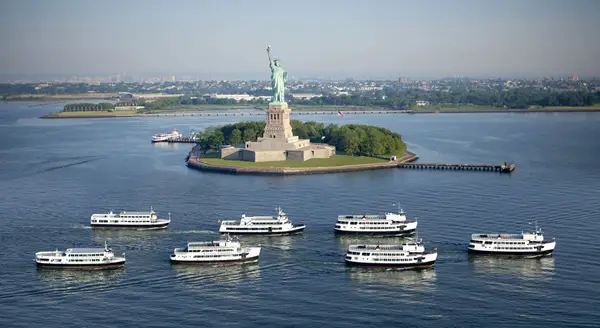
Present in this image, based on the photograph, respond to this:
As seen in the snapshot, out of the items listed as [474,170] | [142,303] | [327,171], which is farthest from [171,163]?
→ [142,303]

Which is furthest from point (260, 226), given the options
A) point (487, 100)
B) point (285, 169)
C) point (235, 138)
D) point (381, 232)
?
point (487, 100)

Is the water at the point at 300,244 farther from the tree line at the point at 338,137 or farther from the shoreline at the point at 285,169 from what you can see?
the tree line at the point at 338,137

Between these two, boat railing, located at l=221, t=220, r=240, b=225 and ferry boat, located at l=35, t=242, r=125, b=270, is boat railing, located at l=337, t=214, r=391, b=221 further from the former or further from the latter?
ferry boat, located at l=35, t=242, r=125, b=270

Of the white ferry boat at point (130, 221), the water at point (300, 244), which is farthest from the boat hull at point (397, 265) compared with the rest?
the white ferry boat at point (130, 221)

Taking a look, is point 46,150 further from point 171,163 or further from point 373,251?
point 373,251

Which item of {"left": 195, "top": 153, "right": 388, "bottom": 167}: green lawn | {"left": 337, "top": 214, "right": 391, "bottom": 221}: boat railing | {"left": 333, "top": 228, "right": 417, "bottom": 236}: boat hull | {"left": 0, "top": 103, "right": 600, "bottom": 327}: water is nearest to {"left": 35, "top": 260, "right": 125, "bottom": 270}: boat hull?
{"left": 0, "top": 103, "right": 600, "bottom": 327}: water

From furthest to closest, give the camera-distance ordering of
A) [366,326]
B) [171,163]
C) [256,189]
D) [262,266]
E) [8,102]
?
[8,102], [171,163], [256,189], [262,266], [366,326]
